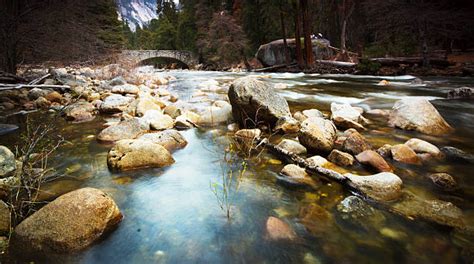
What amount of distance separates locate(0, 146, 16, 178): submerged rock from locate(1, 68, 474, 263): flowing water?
1.52 feet

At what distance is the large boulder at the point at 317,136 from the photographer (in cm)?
418

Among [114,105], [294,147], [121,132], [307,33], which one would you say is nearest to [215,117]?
[121,132]

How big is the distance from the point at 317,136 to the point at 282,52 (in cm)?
2109

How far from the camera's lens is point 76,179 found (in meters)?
3.70

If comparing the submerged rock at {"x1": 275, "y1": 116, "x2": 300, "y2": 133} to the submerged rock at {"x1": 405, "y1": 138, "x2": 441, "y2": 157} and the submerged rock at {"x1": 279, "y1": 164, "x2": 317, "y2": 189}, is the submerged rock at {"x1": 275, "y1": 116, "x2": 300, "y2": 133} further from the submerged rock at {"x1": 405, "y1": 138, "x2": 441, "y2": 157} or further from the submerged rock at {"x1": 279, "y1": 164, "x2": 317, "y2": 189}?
the submerged rock at {"x1": 405, "y1": 138, "x2": 441, "y2": 157}

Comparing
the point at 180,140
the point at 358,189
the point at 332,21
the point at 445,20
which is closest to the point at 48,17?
the point at 180,140

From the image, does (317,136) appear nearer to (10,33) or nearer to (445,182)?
(445,182)

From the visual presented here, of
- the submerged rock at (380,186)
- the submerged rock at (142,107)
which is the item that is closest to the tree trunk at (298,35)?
the submerged rock at (142,107)

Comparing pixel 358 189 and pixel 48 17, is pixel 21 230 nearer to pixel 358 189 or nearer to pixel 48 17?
pixel 358 189

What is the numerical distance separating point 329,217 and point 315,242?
0.40m

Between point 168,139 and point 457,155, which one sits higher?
point 168,139

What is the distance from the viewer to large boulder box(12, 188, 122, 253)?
7.46 ft

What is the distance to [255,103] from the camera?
533 cm

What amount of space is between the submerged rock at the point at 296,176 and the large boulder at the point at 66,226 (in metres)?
2.09
